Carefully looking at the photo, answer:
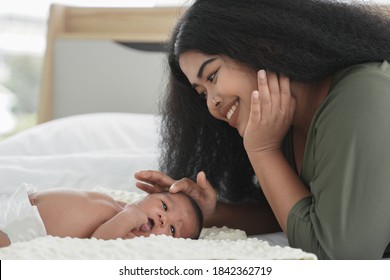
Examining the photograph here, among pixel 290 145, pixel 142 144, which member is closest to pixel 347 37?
pixel 290 145

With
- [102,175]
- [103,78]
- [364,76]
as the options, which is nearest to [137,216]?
[364,76]

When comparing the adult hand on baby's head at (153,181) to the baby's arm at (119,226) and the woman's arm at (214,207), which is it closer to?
the woman's arm at (214,207)

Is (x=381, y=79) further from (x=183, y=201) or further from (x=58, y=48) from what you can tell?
(x=58, y=48)

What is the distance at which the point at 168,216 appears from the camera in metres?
1.33

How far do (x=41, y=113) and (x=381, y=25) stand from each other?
220 cm

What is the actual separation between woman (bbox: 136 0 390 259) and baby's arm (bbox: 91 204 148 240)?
0.18m

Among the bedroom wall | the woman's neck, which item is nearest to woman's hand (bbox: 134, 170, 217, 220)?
the woman's neck

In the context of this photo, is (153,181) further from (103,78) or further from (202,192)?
(103,78)

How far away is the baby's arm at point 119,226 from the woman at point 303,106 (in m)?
0.18

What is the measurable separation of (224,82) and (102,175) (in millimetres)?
767

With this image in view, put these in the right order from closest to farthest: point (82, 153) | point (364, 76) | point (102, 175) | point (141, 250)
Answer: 1. point (141, 250)
2. point (364, 76)
3. point (102, 175)
4. point (82, 153)

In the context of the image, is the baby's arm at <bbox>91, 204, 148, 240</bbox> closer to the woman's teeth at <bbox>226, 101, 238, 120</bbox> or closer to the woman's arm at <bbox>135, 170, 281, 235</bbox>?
the woman's arm at <bbox>135, 170, 281, 235</bbox>

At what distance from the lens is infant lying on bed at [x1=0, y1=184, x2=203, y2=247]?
126 cm

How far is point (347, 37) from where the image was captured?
137cm
